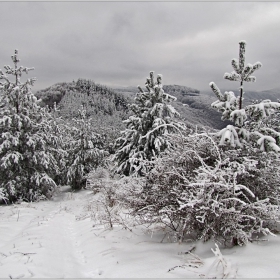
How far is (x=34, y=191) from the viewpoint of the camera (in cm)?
1588

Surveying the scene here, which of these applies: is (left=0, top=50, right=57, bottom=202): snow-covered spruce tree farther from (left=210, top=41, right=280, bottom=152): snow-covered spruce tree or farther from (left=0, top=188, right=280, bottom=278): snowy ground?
(left=210, top=41, right=280, bottom=152): snow-covered spruce tree

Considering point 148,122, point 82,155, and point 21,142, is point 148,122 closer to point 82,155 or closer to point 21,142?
point 21,142

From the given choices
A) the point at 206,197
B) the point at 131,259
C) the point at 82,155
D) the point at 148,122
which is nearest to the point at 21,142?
the point at 82,155

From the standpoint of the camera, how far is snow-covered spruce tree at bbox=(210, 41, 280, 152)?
3482 millimetres

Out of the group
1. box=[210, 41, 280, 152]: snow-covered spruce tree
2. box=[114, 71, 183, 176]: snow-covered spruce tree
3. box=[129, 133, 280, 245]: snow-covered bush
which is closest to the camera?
box=[129, 133, 280, 245]: snow-covered bush

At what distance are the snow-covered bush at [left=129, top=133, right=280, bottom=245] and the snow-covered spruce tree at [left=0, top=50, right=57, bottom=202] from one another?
12.5 metres

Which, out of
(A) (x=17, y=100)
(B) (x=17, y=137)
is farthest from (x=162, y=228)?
(A) (x=17, y=100)

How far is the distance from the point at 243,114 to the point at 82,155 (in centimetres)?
2069

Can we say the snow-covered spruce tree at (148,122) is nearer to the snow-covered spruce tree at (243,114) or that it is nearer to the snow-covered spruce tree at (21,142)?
the snow-covered spruce tree at (21,142)

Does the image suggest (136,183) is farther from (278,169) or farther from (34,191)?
(34,191)

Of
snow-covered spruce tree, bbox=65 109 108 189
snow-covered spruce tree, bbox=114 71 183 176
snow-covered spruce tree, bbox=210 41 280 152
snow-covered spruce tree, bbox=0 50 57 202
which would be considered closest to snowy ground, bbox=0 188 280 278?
snow-covered spruce tree, bbox=210 41 280 152

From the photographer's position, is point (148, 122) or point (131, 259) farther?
point (148, 122)

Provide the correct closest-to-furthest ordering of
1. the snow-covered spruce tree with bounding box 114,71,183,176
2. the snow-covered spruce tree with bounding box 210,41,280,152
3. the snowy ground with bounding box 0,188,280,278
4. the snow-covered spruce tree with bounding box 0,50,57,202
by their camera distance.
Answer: the snowy ground with bounding box 0,188,280,278 < the snow-covered spruce tree with bounding box 210,41,280,152 < the snow-covered spruce tree with bounding box 114,71,183,176 < the snow-covered spruce tree with bounding box 0,50,57,202

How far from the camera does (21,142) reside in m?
15.4
